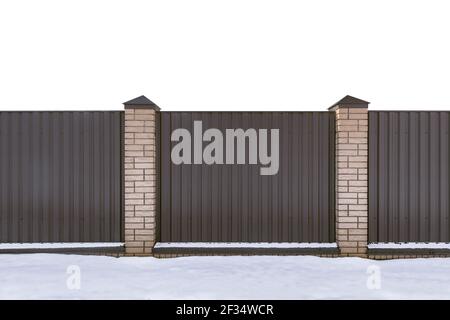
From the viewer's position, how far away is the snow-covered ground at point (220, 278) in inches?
242

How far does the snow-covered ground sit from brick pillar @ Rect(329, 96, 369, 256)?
1.52 feet

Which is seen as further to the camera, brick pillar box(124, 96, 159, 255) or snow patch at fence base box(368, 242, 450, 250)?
snow patch at fence base box(368, 242, 450, 250)

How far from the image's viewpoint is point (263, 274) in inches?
275

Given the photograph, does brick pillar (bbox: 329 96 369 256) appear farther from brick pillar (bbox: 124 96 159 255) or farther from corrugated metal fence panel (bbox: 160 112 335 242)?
brick pillar (bbox: 124 96 159 255)

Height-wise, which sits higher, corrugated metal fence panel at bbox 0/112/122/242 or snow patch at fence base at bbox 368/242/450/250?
corrugated metal fence panel at bbox 0/112/122/242

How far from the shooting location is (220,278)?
22.3 feet

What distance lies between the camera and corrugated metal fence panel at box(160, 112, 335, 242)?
796cm

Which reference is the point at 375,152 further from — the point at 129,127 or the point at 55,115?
the point at 55,115
